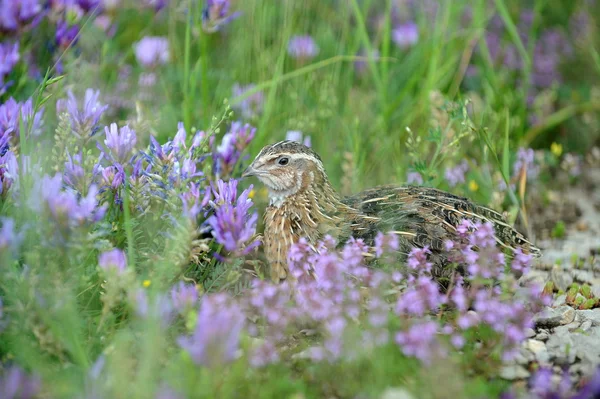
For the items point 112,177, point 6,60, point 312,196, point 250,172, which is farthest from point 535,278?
point 6,60

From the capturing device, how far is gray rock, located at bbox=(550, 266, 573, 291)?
180 inches

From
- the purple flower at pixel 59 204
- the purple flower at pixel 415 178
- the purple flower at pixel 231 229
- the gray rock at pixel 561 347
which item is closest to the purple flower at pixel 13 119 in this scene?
the purple flower at pixel 59 204

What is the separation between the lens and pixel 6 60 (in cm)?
453

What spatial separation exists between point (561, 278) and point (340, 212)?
149 centimetres

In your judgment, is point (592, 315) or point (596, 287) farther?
point (596, 287)

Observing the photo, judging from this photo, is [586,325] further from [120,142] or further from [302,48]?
[302,48]

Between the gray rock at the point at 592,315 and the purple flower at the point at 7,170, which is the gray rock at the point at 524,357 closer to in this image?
the gray rock at the point at 592,315

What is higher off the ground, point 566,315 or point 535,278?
point 566,315

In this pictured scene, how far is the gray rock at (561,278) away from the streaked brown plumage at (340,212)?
1.41 feet

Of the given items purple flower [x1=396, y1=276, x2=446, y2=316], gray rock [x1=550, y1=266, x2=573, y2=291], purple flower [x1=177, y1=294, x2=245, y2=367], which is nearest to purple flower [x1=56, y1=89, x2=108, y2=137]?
purple flower [x1=177, y1=294, x2=245, y2=367]

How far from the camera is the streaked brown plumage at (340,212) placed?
13.4 ft

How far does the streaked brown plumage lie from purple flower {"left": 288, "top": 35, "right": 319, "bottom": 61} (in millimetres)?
1884

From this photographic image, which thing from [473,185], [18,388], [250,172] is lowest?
[473,185]

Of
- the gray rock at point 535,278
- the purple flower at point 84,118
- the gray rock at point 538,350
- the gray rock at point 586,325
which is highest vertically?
the purple flower at point 84,118
